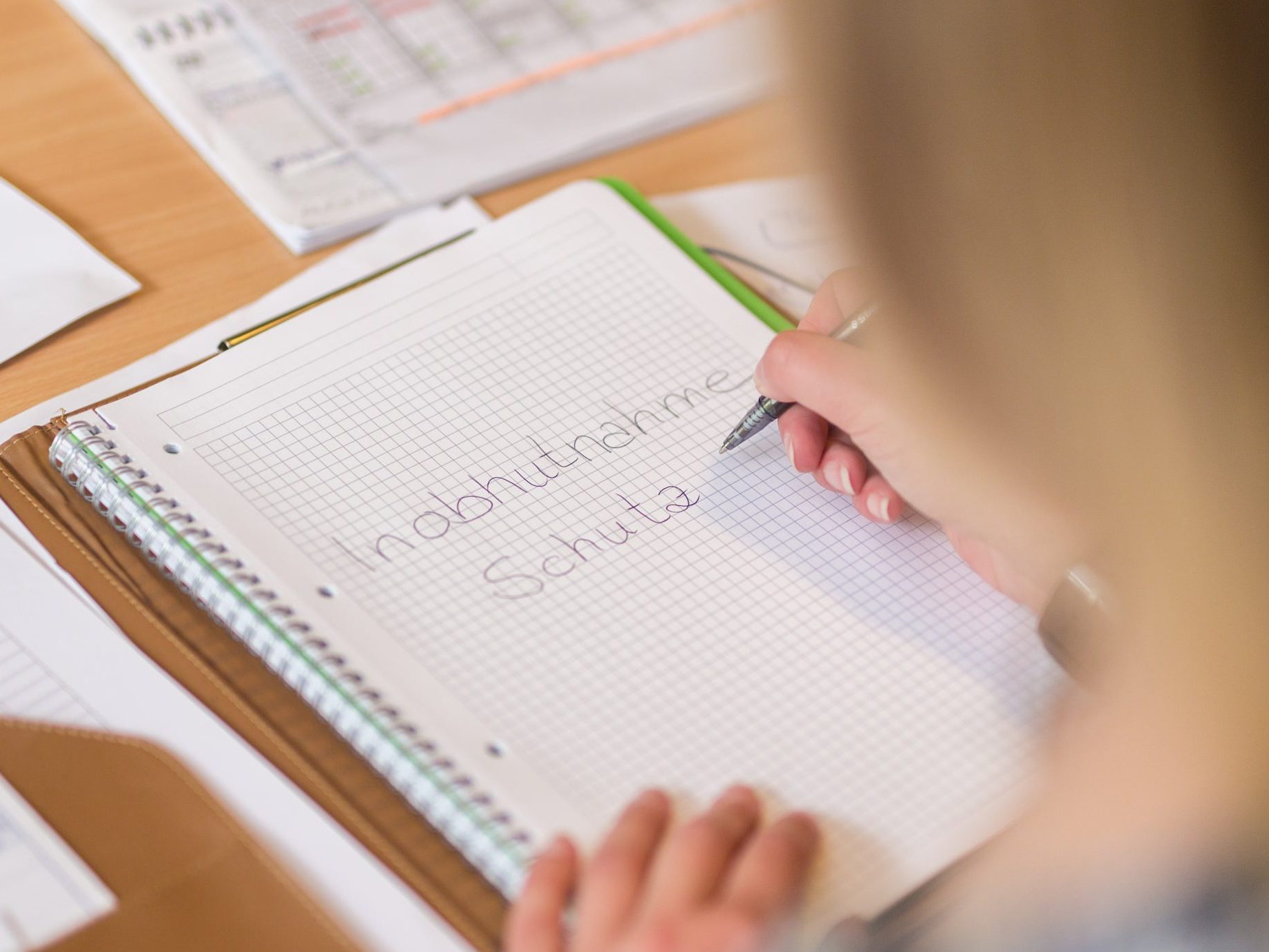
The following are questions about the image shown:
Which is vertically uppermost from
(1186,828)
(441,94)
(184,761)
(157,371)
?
(441,94)

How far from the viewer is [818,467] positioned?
0.74 metres

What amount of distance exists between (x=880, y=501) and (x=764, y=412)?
0.09 metres

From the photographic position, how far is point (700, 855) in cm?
54

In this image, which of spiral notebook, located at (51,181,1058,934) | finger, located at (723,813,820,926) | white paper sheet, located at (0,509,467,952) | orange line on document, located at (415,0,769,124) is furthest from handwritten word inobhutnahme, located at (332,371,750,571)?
orange line on document, located at (415,0,769,124)

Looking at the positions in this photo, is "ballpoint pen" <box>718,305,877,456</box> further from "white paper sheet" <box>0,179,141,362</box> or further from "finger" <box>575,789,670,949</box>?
"white paper sheet" <box>0,179,141,362</box>

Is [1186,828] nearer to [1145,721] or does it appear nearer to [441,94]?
[1145,721]

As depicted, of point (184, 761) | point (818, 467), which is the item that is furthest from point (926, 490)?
point (184, 761)

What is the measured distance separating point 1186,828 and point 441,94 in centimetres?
80

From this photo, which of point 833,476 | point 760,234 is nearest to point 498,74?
point 760,234

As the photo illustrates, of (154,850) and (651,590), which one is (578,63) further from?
(154,850)

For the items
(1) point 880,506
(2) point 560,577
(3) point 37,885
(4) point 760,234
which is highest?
(4) point 760,234

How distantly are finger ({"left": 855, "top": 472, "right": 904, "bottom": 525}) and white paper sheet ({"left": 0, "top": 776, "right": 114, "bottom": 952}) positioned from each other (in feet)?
1.42

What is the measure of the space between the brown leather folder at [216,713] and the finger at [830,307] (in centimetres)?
37

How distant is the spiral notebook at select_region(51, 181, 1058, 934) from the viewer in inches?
23.2
